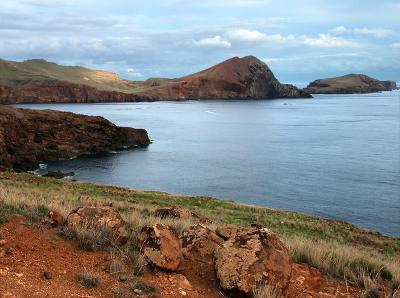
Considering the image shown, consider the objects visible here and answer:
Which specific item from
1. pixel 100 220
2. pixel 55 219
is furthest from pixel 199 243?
pixel 55 219

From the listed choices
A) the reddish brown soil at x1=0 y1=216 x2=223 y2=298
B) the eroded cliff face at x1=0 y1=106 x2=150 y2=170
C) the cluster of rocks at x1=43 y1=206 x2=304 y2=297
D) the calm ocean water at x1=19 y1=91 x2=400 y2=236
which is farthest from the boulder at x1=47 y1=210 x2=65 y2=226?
the eroded cliff face at x1=0 y1=106 x2=150 y2=170

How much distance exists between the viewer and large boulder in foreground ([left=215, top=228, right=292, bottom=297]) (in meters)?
7.42

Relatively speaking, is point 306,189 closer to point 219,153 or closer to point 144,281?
Answer: point 219,153

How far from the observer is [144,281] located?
741cm

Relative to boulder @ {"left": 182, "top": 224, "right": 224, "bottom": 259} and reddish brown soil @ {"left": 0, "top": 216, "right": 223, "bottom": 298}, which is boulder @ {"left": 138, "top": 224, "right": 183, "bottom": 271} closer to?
reddish brown soil @ {"left": 0, "top": 216, "right": 223, "bottom": 298}

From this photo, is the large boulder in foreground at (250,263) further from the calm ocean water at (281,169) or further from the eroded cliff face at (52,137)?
the eroded cliff face at (52,137)

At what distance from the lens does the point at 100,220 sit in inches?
381

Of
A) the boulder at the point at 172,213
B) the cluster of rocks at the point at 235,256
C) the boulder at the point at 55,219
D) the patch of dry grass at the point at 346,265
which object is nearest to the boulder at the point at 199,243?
the cluster of rocks at the point at 235,256

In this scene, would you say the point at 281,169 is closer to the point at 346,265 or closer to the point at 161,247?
the point at 346,265

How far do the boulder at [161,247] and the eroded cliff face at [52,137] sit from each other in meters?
46.6

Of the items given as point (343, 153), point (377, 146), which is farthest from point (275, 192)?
point (377, 146)

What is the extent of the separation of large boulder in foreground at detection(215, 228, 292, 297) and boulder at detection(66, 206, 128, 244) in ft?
8.00

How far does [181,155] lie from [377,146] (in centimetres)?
2920

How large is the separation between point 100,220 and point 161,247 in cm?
210
